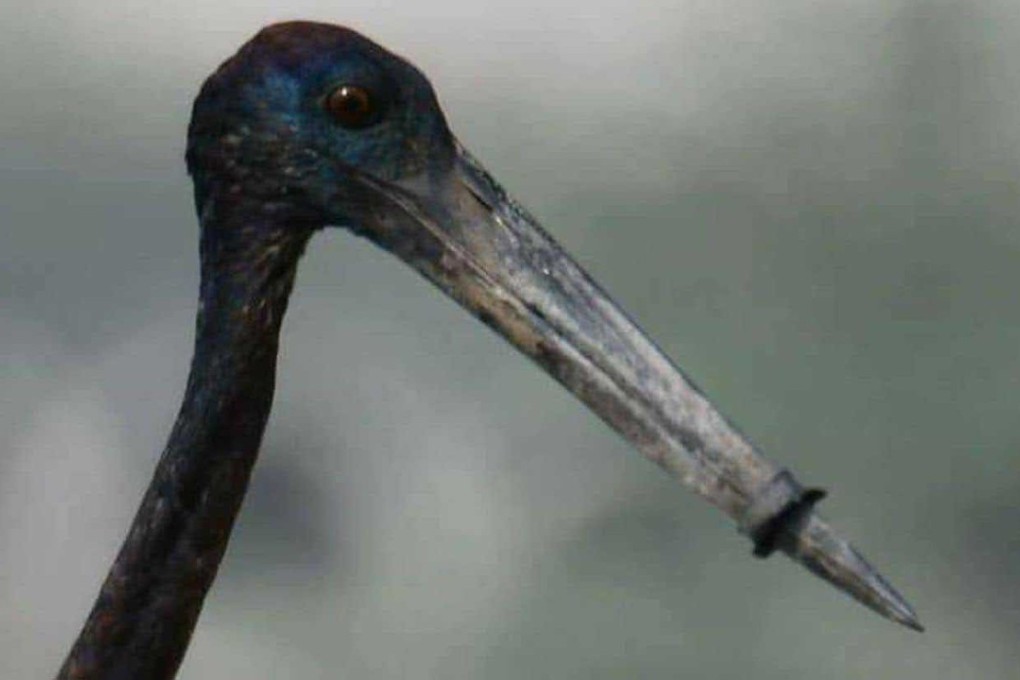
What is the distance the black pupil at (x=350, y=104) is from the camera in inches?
159

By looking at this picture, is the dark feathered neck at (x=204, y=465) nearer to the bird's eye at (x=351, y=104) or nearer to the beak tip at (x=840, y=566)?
the bird's eye at (x=351, y=104)

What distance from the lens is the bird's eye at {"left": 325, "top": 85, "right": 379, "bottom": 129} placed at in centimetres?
403

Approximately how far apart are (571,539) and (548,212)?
0.60m

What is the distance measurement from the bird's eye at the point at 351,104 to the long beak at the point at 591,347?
0.22 ft

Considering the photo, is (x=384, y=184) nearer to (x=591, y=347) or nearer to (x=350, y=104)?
(x=350, y=104)

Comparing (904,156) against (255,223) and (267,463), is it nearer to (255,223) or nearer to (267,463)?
(267,463)

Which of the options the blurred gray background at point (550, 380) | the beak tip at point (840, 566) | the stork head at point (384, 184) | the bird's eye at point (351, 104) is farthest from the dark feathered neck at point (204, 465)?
the blurred gray background at point (550, 380)

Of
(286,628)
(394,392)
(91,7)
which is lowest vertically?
(286,628)

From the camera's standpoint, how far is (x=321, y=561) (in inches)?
263

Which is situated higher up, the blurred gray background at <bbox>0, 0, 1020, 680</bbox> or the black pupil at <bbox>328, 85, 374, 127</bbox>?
the blurred gray background at <bbox>0, 0, 1020, 680</bbox>

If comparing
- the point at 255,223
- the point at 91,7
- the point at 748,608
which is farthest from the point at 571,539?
the point at 255,223

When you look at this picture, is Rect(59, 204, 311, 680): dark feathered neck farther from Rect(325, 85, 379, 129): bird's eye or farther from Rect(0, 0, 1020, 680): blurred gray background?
Rect(0, 0, 1020, 680): blurred gray background

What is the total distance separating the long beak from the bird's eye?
7cm

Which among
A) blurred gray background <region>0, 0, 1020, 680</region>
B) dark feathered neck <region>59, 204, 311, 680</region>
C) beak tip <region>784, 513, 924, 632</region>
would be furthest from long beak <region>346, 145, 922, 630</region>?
blurred gray background <region>0, 0, 1020, 680</region>
